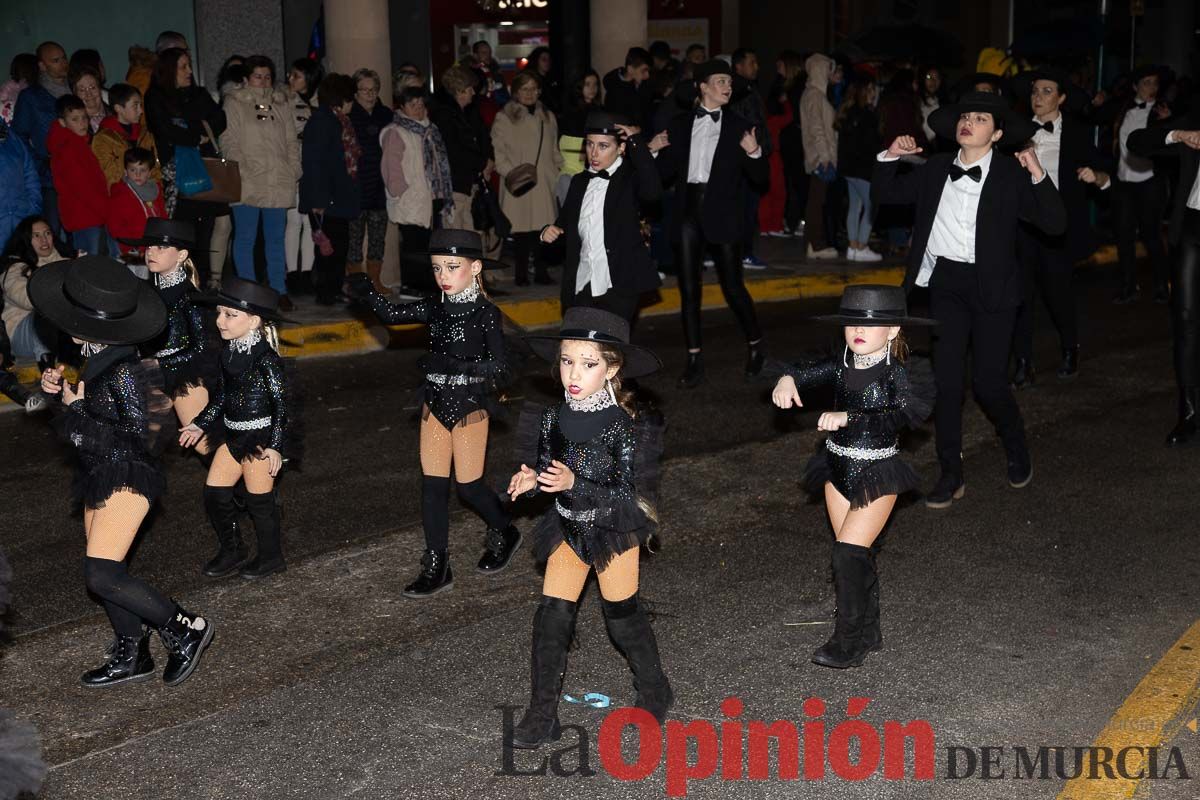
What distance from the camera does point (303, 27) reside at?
17125 mm

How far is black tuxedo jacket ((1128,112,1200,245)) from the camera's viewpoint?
9016 millimetres

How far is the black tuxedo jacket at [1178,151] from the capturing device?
9.02m

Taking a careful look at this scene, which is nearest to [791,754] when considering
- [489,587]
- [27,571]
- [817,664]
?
[817,664]

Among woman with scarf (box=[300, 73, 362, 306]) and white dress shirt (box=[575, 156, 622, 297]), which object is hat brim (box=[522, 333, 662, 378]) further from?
woman with scarf (box=[300, 73, 362, 306])

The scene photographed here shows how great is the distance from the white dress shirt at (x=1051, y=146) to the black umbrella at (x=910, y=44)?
376 inches

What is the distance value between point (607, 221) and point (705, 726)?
437 cm

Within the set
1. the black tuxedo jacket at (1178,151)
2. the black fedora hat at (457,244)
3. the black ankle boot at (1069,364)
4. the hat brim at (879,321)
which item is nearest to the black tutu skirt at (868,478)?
the hat brim at (879,321)

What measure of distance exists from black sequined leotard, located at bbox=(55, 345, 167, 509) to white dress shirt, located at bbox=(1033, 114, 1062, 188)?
6853mm

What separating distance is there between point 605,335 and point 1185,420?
5443mm

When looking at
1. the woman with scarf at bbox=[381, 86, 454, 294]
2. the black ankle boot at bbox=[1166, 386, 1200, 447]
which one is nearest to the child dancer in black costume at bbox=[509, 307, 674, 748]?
the black ankle boot at bbox=[1166, 386, 1200, 447]

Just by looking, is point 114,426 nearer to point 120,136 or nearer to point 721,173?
point 721,173

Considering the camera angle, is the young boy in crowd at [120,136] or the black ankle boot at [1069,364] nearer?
the black ankle boot at [1069,364]

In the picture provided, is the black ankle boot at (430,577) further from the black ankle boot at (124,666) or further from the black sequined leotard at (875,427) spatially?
the black sequined leotard at (875,427)

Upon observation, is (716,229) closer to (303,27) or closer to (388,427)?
(388,427)
